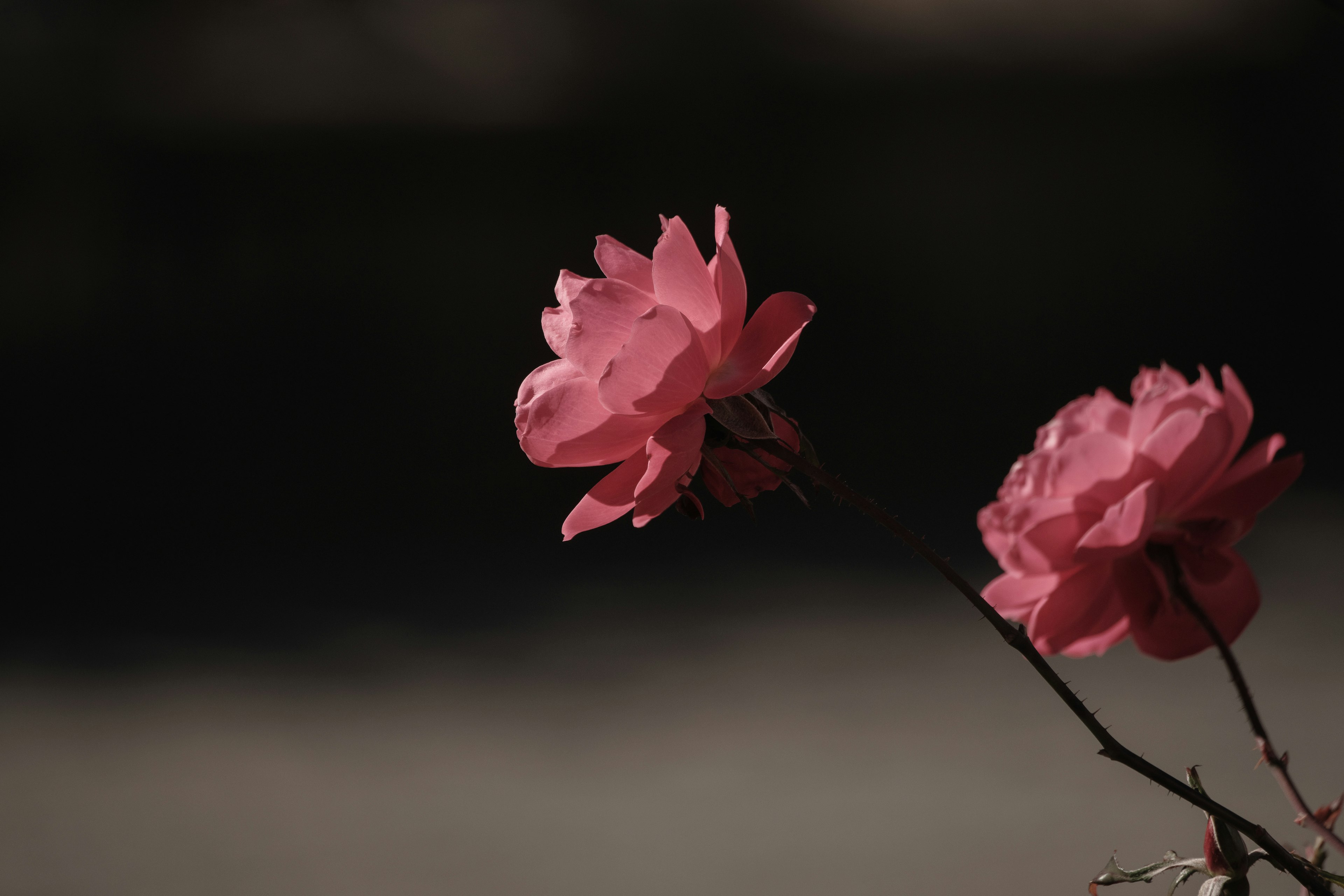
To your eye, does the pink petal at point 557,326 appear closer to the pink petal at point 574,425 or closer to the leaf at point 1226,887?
the pink petal at point 574,425

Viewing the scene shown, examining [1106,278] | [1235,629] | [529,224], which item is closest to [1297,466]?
[1235,629]

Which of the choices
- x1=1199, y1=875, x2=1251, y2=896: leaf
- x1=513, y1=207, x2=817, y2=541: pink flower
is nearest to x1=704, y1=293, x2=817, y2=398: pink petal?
x1=513, y1=207, x2=817, y2=541: pink flower

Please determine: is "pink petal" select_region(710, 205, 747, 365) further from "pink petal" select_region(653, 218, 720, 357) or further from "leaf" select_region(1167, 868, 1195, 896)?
"leaf" select_region(1167, 868, 1195, 896)

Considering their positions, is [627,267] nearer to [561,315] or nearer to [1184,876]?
[561,315]

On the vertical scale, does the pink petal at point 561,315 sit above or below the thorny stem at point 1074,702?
above

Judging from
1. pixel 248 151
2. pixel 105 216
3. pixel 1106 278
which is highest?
pixel 248 151

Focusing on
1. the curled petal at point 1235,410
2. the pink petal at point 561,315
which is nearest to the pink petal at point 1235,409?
the curled petal at point 1235,410

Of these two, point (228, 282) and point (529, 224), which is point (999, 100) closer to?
point (529, 224)
